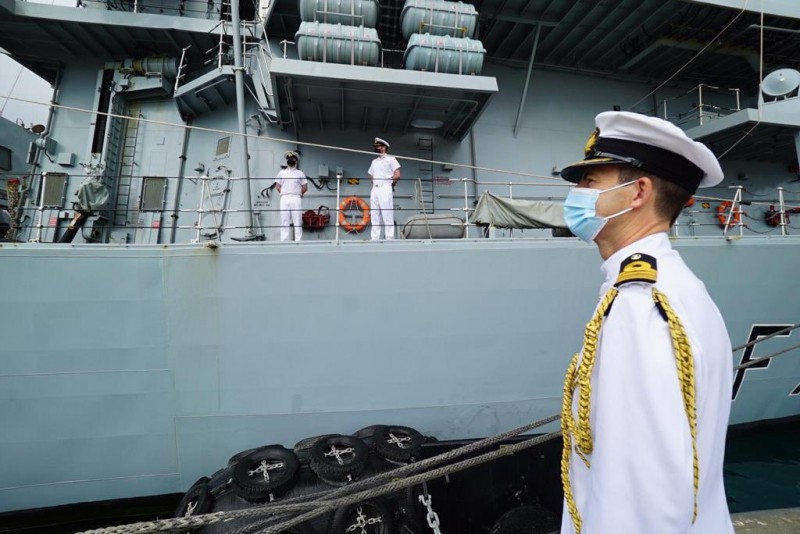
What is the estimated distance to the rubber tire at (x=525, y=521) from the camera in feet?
8.86

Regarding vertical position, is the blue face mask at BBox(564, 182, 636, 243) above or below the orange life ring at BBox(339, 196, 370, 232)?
below

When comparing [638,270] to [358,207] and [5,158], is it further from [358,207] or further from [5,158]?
[5,158]

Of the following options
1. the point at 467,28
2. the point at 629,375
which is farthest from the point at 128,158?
the point at 629,375

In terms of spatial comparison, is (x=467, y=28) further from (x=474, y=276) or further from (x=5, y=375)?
(x=5, y=375)

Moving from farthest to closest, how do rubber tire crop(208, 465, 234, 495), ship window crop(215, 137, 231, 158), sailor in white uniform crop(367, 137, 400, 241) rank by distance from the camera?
1. ship window crop(215, 137, 231, 158)
2. sailor in white uniform crop(367, 137, 400, 241)
3. rubber tire crop(208, 465, 234, 495)

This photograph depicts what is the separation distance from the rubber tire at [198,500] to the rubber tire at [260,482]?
0.64 feet

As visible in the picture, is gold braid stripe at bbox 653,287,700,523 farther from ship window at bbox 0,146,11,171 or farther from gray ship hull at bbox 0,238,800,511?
ship window at bbox 0,146,11,171

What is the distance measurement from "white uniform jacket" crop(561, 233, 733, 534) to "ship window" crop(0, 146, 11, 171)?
10181 millimetres

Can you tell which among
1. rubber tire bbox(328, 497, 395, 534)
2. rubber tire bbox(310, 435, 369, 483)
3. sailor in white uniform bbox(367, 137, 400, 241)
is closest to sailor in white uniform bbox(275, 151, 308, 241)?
sailor in white uniform bbox(367, 137, 400, 241)

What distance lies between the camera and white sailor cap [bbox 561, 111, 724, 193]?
900mm

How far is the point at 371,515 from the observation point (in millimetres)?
2932

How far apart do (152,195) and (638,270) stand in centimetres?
667

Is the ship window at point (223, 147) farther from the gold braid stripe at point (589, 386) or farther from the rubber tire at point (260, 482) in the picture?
the gold braid stripe at point (589, 386)

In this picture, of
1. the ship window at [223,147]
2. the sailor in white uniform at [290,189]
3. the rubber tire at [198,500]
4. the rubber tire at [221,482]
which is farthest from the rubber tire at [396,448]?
the ship window at [223,147]
